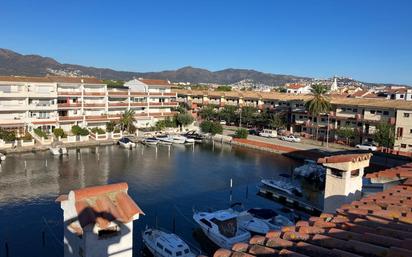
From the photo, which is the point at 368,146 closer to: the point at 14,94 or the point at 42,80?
the point at 42,80

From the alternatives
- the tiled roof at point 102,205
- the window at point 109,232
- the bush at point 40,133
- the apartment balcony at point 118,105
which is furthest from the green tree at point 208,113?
the window at point 109,232

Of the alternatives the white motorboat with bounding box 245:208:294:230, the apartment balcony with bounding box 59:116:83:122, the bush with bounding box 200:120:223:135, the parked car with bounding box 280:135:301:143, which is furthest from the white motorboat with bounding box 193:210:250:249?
the apartment balcony with bounding box 59:116:83:122

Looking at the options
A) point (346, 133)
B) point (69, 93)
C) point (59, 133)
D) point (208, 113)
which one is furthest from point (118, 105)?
point (346, 133)

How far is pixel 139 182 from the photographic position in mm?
35375

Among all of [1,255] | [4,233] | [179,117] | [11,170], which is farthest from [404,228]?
[179,117]

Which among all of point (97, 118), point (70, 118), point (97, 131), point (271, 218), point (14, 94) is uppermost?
point (14, 94)

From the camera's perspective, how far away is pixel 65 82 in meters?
57.5

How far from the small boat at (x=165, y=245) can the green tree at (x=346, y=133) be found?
129 ft

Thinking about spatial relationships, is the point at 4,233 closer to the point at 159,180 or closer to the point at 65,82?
the point at 159,180

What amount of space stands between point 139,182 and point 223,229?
13.8 m

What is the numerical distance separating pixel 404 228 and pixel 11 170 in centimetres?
3817

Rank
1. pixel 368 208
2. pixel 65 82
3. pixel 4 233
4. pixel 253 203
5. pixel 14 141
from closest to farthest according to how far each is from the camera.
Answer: pixel 368 208, pixel 4 233, pixel 253 203, pixel 14 141, pixel 65 82

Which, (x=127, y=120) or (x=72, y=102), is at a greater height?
(x=72, y=102)

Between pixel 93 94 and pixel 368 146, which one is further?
pixel 93 94
